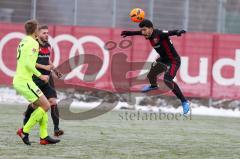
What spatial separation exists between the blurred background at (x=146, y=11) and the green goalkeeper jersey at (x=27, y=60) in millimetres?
10846

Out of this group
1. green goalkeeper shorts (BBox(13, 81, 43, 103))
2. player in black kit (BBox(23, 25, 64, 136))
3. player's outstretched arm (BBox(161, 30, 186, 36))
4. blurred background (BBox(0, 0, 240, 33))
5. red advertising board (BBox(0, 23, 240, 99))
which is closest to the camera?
green goalkeeper shorts (BBox(13, 81, 43, 103))

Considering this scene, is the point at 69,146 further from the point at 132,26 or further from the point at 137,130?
the point at 132,26

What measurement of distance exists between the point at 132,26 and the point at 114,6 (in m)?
0.90

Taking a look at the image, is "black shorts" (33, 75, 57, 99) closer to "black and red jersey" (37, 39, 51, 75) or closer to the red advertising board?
"black and red jersey" (37, 39, 51, 75)

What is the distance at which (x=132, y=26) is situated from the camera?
2092 cm

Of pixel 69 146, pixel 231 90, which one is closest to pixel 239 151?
pixel 69 146

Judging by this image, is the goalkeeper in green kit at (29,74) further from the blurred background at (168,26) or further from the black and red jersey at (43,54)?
the blurred background at (168,26)

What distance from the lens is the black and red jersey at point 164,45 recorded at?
12.5 metres

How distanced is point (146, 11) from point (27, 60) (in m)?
11.4

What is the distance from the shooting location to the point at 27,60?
9617 mm

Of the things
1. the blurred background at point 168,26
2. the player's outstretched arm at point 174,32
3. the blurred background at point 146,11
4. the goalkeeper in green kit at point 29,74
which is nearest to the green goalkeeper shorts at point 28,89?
the goalkeeper in green kit at point 29,74

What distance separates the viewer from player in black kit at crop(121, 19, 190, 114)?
488 inches

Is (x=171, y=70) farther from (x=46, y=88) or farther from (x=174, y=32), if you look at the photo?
(x=46, y=88)

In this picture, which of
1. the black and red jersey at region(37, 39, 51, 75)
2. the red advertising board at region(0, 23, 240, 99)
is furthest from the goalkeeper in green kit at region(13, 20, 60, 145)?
the red advertising board at region(0, 23, 240, 99)
